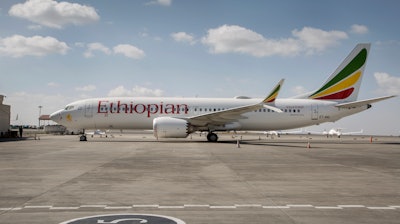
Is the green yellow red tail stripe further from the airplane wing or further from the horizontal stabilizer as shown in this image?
the airplane wing

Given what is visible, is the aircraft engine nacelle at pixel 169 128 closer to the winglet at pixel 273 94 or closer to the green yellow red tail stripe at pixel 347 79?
the winglet at pixel 273 94

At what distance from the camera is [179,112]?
3262 cm

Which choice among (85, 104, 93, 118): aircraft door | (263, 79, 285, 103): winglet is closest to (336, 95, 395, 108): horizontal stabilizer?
(263, 79, 285, 103): winglet

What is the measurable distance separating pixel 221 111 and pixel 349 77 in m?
14.6

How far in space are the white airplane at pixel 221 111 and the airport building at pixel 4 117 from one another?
12.5 meters

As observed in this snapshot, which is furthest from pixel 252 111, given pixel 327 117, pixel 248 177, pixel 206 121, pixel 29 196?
pixel 29 196

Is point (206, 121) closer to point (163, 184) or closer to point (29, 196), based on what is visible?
point (163, 184)

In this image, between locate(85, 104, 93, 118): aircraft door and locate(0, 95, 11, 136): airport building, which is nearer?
locate(85, 104, 93, 118): aircraft door

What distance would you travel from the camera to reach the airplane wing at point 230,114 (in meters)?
29.8

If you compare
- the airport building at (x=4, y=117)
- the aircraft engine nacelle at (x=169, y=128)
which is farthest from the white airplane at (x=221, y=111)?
the airport building at (x=4, y=117)

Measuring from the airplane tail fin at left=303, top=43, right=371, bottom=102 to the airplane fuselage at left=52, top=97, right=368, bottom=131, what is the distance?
50.4 inches

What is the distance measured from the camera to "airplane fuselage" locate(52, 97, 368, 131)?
3216cm

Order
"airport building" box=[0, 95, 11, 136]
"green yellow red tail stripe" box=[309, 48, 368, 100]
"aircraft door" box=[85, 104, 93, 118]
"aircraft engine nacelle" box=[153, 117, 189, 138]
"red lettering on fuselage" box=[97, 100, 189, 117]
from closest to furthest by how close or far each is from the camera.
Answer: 1. "aircraft engine nacelle" box=[153, 117, 189, 138]
2. "red lettering on fuselage" box=[97, 100, 189, 117]
3. "aircraft door" box=[85, 104, 93, 118]
4. "green yellow red tail stripe" box=[309, 48, 368, 100]
5. "airport building" box=[0, 95, 11, 136]

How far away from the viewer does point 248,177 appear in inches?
440
